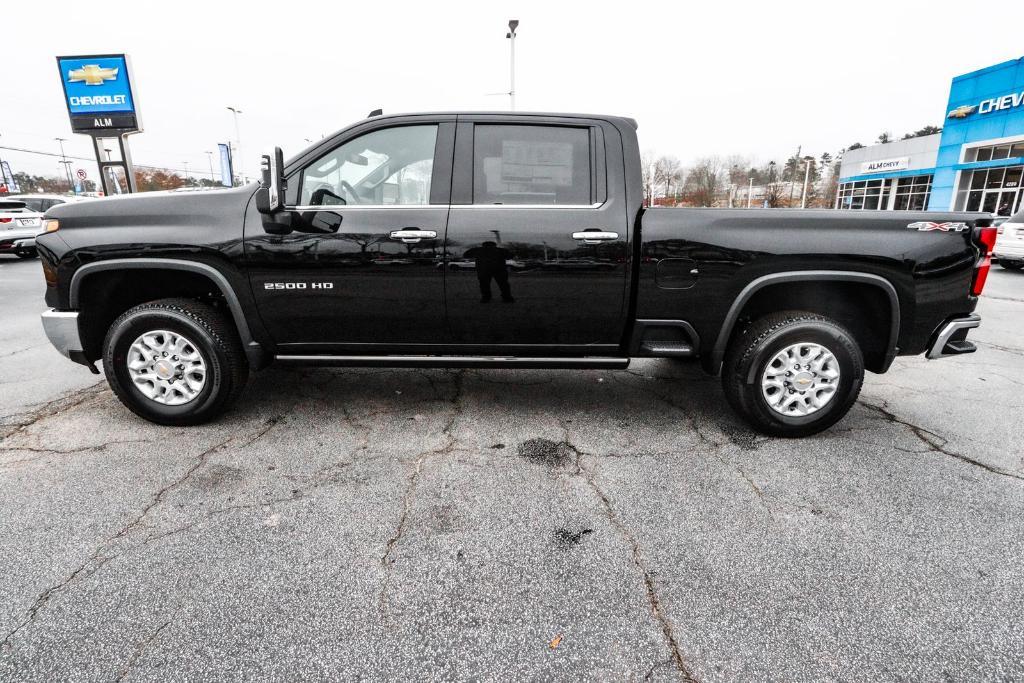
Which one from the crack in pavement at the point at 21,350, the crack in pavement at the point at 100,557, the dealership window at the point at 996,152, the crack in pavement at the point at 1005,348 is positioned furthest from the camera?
the dealership window at the point at 996,152

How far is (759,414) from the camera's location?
3396mm

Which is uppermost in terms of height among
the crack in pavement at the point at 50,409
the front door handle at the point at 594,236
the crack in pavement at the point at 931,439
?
the front door handle at the point at 594,236

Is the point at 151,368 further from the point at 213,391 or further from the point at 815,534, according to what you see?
the point at 815,534

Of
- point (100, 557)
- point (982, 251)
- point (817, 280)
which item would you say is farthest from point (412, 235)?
point (982, 251)

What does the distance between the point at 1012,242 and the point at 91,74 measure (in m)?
27.4

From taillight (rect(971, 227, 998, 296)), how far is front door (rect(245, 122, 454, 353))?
314 centimetres

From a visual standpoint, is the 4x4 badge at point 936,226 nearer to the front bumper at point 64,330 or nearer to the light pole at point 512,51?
the front bumper at point 64,330

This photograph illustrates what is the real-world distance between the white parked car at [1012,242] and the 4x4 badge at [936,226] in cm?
1099

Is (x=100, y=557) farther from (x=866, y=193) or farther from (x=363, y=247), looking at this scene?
(x=866, y=193)

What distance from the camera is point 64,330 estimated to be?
3.41m

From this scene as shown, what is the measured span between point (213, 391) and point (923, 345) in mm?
4487

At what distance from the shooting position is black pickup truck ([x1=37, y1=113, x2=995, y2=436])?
323cm

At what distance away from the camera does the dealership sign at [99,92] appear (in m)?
19.1

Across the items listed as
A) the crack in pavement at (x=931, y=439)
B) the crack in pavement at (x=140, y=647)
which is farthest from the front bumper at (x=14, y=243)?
the crack in pavement at (x=931, y=439)
